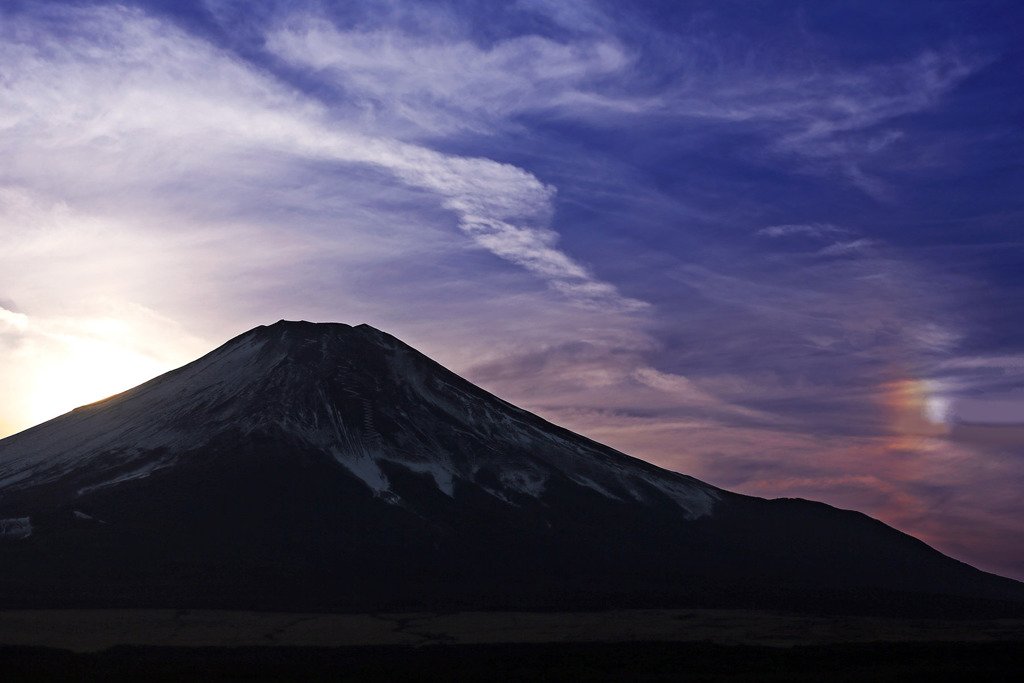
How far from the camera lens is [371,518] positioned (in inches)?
5999

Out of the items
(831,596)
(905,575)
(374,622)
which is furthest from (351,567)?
(905,575)

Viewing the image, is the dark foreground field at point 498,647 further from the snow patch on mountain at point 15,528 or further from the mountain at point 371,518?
the snow patch on mountain at point 15,528

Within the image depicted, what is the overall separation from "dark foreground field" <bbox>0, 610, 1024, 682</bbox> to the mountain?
1147 cm

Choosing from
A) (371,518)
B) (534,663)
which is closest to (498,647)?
(534,663)

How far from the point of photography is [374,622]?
106m

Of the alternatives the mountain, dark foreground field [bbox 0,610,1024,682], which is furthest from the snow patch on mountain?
dark foreground field [bbox 0,610,1024,682]

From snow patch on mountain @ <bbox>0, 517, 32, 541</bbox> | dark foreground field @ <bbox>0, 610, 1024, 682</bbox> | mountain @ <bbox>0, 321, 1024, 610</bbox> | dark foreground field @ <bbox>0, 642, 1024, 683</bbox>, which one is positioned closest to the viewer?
dark foreground field @ <bbox>0, 642, 1024, 683</bbox>

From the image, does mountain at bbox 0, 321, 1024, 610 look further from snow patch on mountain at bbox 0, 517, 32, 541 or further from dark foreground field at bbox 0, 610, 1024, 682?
dark foreground field at bbox 0, 610, 1024, 682

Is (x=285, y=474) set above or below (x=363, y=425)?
below

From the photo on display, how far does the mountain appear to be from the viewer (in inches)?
5037

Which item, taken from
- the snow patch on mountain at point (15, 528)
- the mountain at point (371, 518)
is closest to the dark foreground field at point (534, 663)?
the mountain at point (371, 518)

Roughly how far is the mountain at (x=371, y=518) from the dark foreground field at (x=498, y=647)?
1147 cm

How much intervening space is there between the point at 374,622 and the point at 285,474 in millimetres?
60312

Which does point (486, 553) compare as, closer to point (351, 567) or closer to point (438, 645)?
point (351, 567)
